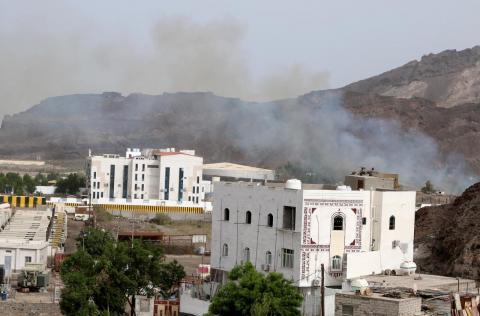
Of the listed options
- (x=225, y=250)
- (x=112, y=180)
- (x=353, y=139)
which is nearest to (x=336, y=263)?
(x=225, y=250)

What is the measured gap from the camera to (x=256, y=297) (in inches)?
1128

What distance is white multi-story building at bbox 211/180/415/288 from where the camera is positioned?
32.4 m

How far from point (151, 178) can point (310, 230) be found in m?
60.2

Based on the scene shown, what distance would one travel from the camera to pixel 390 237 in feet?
114

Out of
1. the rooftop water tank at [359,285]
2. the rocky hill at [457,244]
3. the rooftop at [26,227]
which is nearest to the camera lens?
the rooftop water tank at [359,285]

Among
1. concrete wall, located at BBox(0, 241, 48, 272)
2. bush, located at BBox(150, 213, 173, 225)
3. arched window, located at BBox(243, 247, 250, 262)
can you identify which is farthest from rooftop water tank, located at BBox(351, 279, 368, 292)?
bush, located at BBox(150, 213, 173, 225)

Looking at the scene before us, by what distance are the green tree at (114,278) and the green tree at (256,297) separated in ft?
11.7

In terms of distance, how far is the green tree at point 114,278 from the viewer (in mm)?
31516

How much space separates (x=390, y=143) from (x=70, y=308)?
347 feet

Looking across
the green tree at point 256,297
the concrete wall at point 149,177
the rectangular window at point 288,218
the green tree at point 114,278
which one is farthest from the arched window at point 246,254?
the concrete wall at point 149,177

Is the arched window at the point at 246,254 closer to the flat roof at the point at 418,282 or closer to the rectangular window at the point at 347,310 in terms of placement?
the flat roof at the point at 418,282

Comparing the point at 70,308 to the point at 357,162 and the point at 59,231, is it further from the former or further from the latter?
the point at 357,162

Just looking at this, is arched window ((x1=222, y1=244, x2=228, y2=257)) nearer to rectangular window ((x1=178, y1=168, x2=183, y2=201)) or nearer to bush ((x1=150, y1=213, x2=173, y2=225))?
bush ((x1=150, y1=213, x2=173, y2=225))

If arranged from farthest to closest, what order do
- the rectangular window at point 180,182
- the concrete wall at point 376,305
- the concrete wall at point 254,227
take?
1. the rectangular window at point 180,182
2. the concrete wall at point 254,227
3. the concrete wall at point 376,305
